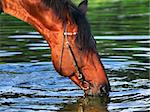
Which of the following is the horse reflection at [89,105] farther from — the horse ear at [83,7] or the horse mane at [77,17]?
the horse ear at [83,7]

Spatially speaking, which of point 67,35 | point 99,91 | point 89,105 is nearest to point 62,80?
point 99,91

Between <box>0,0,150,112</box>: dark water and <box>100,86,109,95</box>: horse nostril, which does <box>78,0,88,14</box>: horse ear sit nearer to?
<box>100,86,109,95</box>: horse nostril

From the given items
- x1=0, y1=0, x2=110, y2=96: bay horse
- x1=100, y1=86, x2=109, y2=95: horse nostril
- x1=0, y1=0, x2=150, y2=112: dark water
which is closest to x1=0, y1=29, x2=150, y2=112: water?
x1=0, y1=0, x2=150, y2=112: dark water

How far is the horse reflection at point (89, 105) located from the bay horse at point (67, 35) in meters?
0.11

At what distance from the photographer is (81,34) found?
694 centimetres

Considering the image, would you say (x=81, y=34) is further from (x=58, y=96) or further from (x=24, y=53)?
(x=24, y=53)

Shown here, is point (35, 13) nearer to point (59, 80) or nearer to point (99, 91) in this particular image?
point (99, 91)

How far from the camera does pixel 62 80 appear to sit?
28.8ft

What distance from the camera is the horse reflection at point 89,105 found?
22.4 feet

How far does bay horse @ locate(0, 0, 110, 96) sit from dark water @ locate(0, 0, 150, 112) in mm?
383

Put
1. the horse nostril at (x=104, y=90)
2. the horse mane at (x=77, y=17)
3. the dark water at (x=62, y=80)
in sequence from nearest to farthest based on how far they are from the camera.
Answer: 1. the horse mane at (x=77, y=17)
2. the dark water at (x=62, y=80)
3. the horse nostril at (x=104, y=90)

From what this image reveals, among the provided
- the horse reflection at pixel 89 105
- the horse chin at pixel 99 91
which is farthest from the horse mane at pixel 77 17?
the horse reflection at pixel 89 105

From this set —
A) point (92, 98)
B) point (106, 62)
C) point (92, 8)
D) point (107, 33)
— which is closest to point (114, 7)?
point (92, 8)

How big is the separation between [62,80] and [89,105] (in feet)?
5.94
